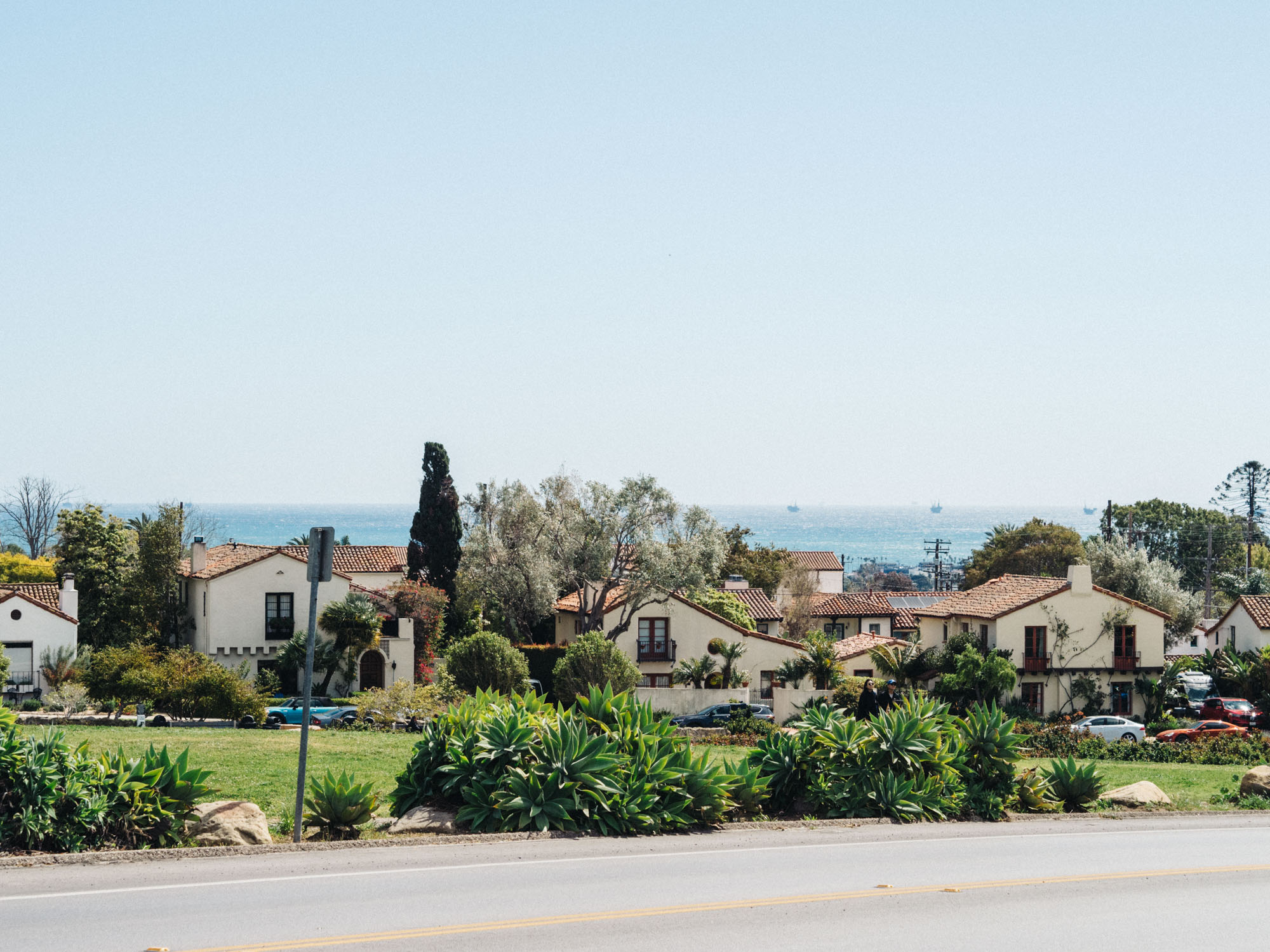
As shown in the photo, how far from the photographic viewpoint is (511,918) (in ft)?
36.3

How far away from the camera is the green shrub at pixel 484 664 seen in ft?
147

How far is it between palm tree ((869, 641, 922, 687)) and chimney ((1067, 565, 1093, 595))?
749cm

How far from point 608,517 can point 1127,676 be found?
81.6ft

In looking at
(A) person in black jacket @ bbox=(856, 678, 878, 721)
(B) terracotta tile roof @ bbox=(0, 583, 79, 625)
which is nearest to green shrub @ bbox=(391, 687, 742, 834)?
(A) person in black jacket @ bbox=(856, 678, 878, 721)

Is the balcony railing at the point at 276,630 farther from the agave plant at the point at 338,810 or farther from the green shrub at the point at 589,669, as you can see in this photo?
the agave plant at the point at 338,810

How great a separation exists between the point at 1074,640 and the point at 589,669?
24258mm

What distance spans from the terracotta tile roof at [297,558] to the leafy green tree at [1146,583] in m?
40.5

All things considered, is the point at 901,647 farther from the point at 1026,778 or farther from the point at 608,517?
the point at 1026,778

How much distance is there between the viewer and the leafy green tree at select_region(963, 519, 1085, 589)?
9569 centimetres

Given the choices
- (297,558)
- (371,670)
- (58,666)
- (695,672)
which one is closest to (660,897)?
(695,672)

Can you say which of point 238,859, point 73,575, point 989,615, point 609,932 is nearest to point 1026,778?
point 609,932

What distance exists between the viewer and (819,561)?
108188 millimetres

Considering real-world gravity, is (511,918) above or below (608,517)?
below

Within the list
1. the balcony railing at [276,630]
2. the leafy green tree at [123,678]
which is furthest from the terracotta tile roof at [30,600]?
the leafy green tree at [123,678]
